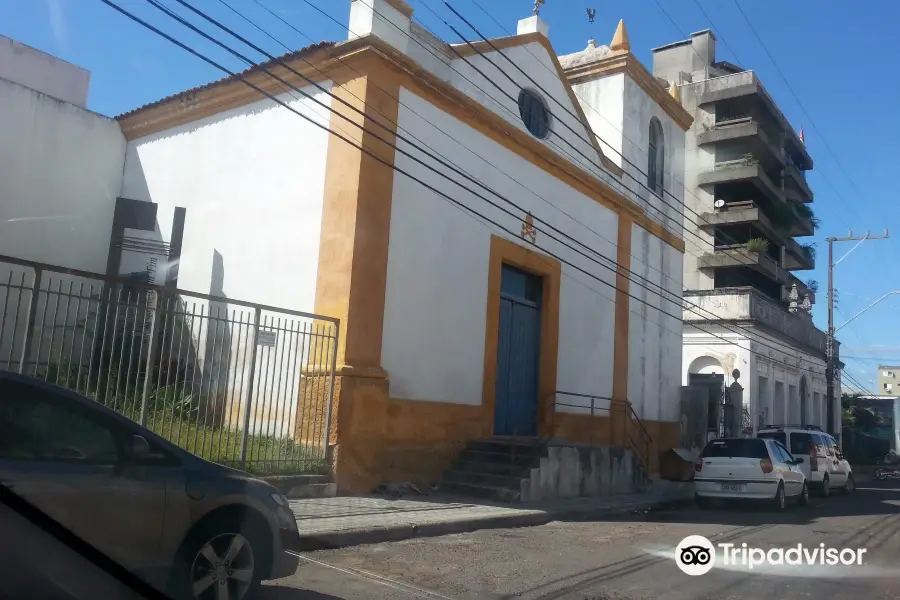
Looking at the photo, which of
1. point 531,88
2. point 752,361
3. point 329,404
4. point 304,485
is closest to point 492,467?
point 329,404

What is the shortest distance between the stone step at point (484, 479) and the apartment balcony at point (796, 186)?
3511 cm

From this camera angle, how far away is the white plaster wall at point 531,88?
46.3 feet

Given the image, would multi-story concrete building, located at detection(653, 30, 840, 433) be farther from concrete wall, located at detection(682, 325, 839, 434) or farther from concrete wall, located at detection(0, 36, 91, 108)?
concrete wall, located at detection(0, 36, 91, 108)

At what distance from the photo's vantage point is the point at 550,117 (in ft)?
53.3

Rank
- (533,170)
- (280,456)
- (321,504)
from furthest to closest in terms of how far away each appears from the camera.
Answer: (533,170) < (280,456) < (321,504)

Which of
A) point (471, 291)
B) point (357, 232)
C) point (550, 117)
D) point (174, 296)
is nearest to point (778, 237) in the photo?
point (550, 117)

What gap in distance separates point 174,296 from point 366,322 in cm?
291

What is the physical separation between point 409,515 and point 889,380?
114 meters

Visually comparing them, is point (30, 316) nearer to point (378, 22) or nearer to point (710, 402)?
point (378, 22)

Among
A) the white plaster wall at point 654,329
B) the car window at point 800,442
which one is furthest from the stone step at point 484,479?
the car window at point 800,442

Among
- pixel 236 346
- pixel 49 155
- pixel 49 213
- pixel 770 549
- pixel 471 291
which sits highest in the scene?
pixel 49 155

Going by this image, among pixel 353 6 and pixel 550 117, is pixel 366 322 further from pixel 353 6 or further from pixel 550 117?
pixel 550 117

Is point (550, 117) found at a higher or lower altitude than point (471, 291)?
higher

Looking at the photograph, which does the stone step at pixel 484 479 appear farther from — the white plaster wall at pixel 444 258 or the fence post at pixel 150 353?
the fence post at pixel 150 353
